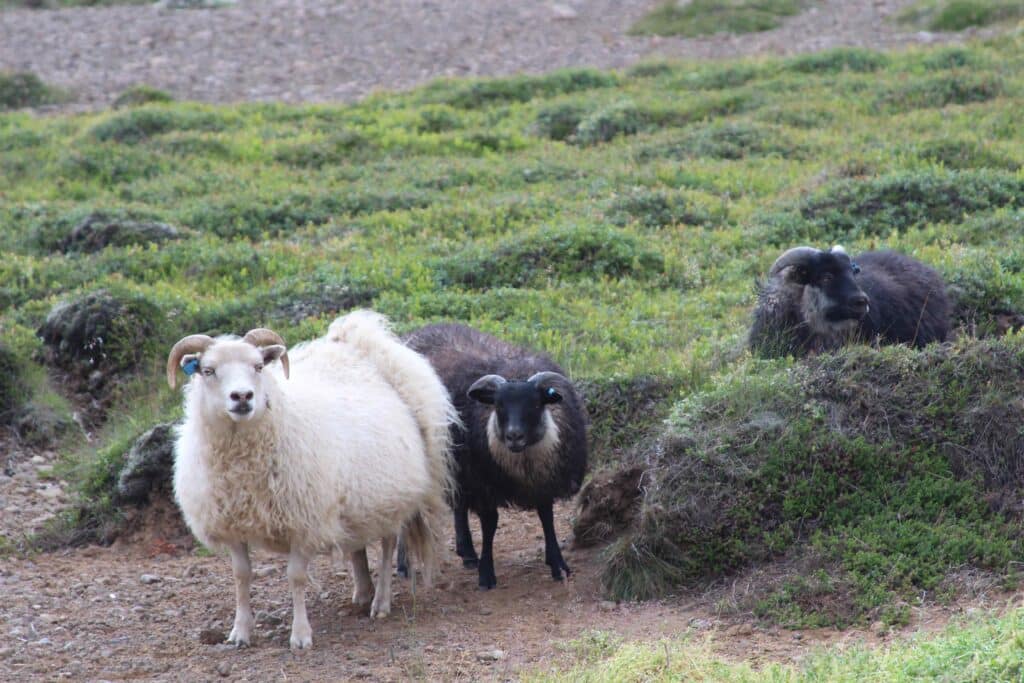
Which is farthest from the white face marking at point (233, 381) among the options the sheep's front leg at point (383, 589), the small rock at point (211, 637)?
the sheep's front leg at point (383, 589)

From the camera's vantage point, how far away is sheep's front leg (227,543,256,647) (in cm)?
797

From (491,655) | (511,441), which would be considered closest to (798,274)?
(511,441)

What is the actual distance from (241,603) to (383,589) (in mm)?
1016

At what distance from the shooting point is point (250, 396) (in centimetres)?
771

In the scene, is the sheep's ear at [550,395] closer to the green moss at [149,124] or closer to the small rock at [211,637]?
the small rock at [211,637]

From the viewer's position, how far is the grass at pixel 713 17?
25.6 meters

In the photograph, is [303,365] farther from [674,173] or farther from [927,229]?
[674,173]

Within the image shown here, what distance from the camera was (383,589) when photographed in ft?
28.3

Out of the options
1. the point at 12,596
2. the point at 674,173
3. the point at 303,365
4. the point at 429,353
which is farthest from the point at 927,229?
the point at 12,596

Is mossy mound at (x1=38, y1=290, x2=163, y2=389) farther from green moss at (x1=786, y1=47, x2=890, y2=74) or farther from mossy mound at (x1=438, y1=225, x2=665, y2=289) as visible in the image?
green moss at (x1=786, y1=47, x2=890, y2=74)

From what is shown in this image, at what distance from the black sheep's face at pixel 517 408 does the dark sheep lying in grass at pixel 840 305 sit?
2.38 meters

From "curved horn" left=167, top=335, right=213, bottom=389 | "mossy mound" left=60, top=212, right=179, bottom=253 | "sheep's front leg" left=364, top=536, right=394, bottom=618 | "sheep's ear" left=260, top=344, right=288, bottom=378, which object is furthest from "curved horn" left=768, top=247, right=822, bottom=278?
"mossy mound" left=60, top=212, right=179, bottom=253

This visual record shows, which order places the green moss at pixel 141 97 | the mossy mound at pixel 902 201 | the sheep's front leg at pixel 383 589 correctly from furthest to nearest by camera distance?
the green moss at pixel 141 97
the mossy mound at pixel 902 201
the sheep's front leg at pixel 383 589

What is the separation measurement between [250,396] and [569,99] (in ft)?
43.8
